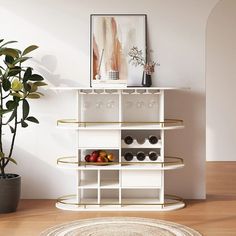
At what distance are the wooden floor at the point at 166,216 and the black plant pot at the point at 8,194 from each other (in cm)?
8

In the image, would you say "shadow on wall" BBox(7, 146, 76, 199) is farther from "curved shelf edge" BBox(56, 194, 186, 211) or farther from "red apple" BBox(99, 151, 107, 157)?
"red apple" BBox(99, 151, 107, 157)

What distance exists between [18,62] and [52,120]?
0.68m

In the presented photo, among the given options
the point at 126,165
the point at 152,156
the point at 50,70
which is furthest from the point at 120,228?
the point at 50,70

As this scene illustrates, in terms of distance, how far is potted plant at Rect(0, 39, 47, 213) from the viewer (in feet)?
16.7

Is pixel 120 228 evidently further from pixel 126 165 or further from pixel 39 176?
pixel 39 176

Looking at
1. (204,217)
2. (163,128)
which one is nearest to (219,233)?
(204,217)

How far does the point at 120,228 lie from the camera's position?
14.7ft

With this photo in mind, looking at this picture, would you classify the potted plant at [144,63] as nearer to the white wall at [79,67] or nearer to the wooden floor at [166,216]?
the white wall at [79,67]

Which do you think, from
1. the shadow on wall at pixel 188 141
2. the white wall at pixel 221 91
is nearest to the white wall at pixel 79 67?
the shadow on wall at pixel 188 141

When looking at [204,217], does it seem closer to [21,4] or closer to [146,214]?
[146,214]

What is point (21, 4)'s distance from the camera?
559 cm

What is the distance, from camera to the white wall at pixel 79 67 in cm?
558

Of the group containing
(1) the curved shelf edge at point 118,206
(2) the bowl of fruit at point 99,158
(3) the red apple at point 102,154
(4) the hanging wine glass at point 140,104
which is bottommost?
(1) the curved shelf edge at point 118,206

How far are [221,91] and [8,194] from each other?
182 inches
